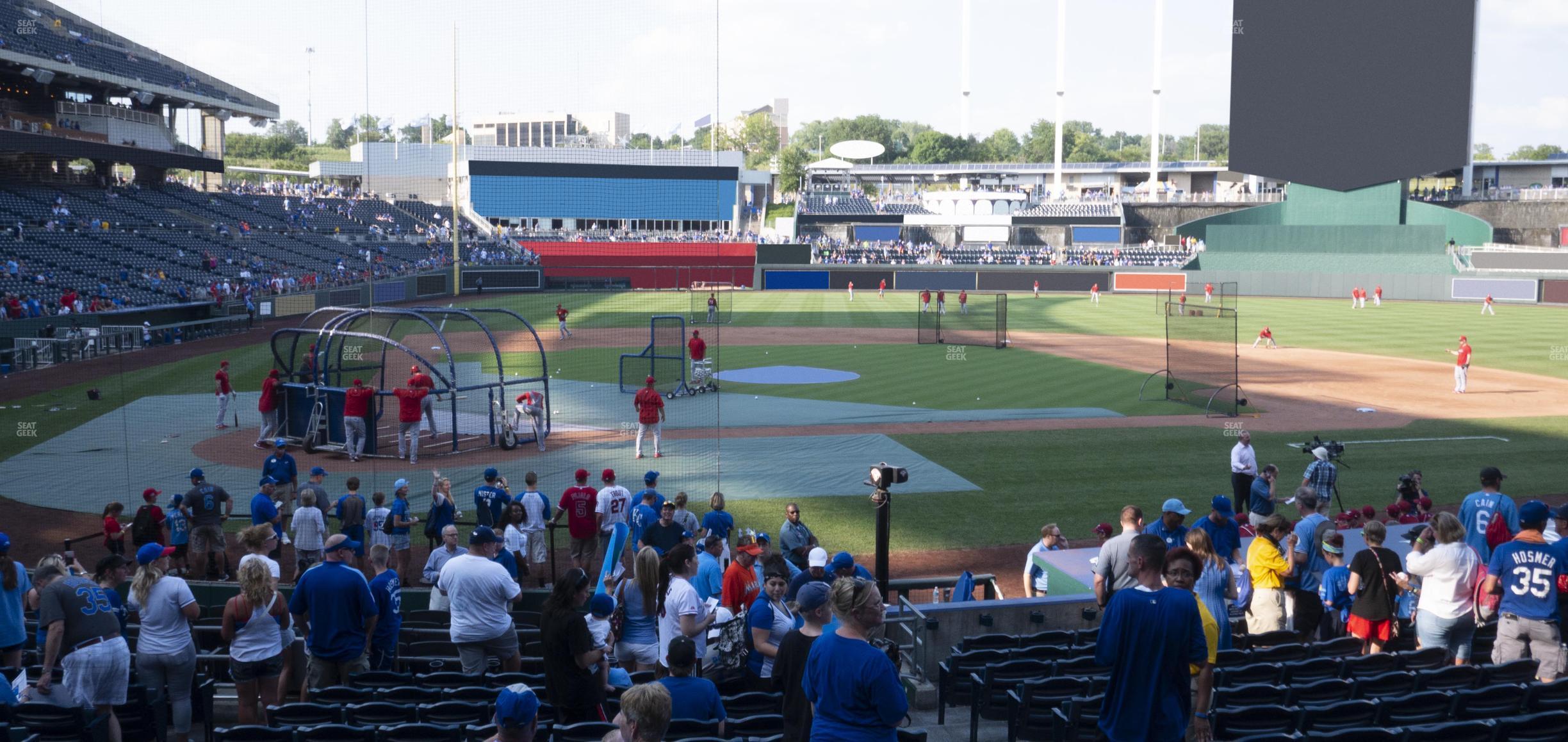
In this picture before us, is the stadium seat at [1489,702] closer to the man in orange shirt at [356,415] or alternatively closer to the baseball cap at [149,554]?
the baseball cap at [149,554]

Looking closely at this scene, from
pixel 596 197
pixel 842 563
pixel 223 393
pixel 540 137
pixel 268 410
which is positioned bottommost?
pixel 268 410

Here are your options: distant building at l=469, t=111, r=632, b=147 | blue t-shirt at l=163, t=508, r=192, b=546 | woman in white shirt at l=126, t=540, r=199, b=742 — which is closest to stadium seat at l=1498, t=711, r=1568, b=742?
woman in white shirt at l=126, t=540, r=199, b=742

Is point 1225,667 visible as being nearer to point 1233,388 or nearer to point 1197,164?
point 1233,388

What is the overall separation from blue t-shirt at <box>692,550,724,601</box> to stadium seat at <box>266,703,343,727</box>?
3090 millimetres

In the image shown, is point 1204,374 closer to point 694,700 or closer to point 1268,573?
point 1268,573

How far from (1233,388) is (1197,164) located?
88188mm

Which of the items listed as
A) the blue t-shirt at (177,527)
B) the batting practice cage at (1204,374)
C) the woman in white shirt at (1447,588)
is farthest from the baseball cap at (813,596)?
the batting practice cage at (1204,374)

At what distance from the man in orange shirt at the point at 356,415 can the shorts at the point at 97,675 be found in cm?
1223

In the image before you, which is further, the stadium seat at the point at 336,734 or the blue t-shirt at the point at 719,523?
the blue t-shirt at the point at 719,523

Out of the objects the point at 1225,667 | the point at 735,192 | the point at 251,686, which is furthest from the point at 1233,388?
the point at 735,192

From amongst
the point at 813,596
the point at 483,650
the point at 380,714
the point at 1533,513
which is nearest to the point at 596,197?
the point at 483,650

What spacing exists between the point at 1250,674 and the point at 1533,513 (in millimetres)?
2574

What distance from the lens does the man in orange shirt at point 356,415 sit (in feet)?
63.8

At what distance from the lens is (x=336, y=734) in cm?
638
